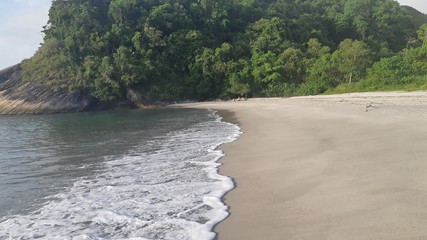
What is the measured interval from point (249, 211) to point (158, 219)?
150 cm

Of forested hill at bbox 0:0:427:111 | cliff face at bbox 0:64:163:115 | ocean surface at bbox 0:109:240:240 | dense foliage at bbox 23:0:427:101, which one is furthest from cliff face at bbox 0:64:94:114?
ocean surface at bbox 0:109:240:240

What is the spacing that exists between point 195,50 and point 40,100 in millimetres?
25208

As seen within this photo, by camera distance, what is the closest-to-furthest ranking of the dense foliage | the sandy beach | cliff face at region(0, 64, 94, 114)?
1. the sandy beach
2. the dense foliage
3. cliff face at region(0, 64, 94, 114)

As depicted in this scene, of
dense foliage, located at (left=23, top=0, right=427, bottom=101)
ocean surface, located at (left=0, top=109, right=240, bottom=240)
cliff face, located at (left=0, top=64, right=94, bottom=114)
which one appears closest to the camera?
ocean surface, located at (left=0, top=109, right=240, bottom=240)

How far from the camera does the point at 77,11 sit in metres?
65.2

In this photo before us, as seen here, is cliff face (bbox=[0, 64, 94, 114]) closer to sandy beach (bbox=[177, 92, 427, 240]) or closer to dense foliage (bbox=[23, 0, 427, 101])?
dense foliage (bbox=[23, 0, 427, 101])

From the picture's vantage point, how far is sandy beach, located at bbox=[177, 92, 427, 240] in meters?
4.88

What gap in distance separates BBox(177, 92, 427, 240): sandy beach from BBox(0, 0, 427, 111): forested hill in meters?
33.0

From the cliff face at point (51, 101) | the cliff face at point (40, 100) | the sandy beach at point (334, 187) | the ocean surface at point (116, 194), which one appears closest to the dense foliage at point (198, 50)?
the cliff face at point (51, 101)

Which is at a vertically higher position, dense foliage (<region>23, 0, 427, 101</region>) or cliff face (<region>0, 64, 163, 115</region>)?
dense foliage (<region>23, 0, 427, 101</region>)

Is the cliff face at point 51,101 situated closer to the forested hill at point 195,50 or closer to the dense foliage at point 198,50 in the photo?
the forested hill at point 195,50

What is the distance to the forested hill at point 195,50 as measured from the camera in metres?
50.5

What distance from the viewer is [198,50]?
60.7 metres

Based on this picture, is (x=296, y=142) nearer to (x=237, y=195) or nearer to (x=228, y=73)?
(x=237, y=195)
